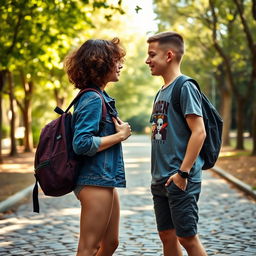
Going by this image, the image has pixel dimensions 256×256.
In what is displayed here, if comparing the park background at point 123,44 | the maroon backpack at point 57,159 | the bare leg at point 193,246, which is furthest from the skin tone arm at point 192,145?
the park background at point 123,44

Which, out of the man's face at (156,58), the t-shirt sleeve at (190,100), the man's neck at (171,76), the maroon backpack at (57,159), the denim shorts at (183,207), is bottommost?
the denim shorts at (183,207)

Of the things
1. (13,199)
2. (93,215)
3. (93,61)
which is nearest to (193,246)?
(93,215)

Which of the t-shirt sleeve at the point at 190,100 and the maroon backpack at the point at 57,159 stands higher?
the t-shirt sleeve at the point at 190,100

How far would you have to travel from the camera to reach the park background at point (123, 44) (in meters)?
15.3

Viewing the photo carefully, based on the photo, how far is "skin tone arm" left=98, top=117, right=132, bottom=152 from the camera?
3.43 metres

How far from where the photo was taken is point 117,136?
348 cm

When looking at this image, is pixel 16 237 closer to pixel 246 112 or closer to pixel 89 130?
pixel 89 130

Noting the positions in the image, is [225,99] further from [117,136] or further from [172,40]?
[117,136]

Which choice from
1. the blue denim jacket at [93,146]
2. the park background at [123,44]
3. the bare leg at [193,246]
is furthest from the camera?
the park background at [123,44]

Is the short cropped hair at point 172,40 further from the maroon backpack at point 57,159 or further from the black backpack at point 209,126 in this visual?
the maroon backpack at point 57,159

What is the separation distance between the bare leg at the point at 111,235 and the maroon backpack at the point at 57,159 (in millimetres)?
→ 432

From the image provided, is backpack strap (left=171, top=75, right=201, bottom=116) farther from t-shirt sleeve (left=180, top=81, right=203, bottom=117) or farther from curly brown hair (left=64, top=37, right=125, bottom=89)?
curly brown hair (left=64, top=37, right=125, bottom=89)

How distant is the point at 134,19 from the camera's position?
36.3 metres

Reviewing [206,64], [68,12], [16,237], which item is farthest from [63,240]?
[206,64]
